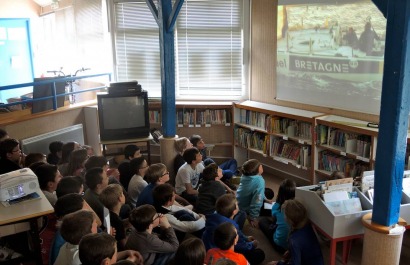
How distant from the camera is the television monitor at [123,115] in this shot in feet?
20.4

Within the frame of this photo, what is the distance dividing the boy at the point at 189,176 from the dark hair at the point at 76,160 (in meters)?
1.19

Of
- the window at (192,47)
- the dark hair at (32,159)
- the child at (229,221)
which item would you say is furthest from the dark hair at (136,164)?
the window at (192,47)

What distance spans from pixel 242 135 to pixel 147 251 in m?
3.85

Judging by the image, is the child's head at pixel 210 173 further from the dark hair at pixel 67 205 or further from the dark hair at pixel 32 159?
the dark hair at pixel 32 159

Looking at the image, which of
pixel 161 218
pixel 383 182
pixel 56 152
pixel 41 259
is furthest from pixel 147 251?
pixel 56 152

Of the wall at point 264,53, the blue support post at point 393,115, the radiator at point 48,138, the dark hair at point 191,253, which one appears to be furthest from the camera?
the wall at point 264,53

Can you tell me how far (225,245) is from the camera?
3082 mm

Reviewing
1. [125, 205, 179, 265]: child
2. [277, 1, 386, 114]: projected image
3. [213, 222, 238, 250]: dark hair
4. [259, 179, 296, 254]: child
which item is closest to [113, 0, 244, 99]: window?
[277, 1, 386, 114]: projected image

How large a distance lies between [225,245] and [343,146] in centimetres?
294

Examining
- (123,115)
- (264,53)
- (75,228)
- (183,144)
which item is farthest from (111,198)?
(264,53)

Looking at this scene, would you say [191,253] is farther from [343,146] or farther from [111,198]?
[343,146]

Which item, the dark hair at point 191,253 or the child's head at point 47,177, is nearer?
the dark hair at point 191,253

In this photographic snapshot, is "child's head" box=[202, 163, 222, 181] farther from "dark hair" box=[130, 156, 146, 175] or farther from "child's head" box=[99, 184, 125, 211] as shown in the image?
"child's head" box=[99, 184, 125, 211]

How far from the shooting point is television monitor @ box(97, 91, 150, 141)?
20.4 feet
